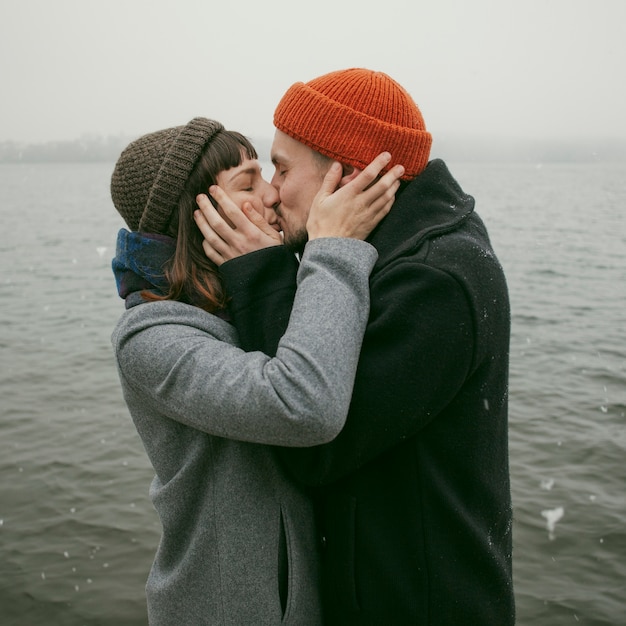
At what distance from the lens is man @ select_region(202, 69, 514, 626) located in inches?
77.9

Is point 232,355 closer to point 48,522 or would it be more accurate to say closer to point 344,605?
point 344,605

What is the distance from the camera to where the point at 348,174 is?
2457 millimetres

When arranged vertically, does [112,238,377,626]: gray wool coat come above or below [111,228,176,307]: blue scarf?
below

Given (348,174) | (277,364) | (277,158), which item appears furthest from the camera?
(277,158)

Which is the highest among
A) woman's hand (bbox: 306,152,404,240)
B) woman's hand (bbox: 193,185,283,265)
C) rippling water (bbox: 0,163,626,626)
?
woman's hand (bbox: 306,152,404,240)

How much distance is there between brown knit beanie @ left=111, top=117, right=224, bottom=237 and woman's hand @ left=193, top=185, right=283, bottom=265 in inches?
3.9

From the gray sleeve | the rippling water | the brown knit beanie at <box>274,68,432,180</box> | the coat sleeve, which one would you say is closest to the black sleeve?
the gray sleeve

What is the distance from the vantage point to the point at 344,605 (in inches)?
85.4

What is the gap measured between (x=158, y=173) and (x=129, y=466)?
21.6ft

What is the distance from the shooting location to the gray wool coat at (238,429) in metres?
1.89

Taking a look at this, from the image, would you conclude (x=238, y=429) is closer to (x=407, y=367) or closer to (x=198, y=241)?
(x=407, y=367)

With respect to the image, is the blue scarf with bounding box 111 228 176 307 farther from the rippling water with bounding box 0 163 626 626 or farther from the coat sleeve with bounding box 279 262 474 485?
the rippling water with bounding box 0 163 626 626

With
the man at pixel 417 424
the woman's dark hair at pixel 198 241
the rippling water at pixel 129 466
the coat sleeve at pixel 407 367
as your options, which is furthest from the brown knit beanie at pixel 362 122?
the rippling water at pixel 129 466

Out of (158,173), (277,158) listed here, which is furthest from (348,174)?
(158,173)
